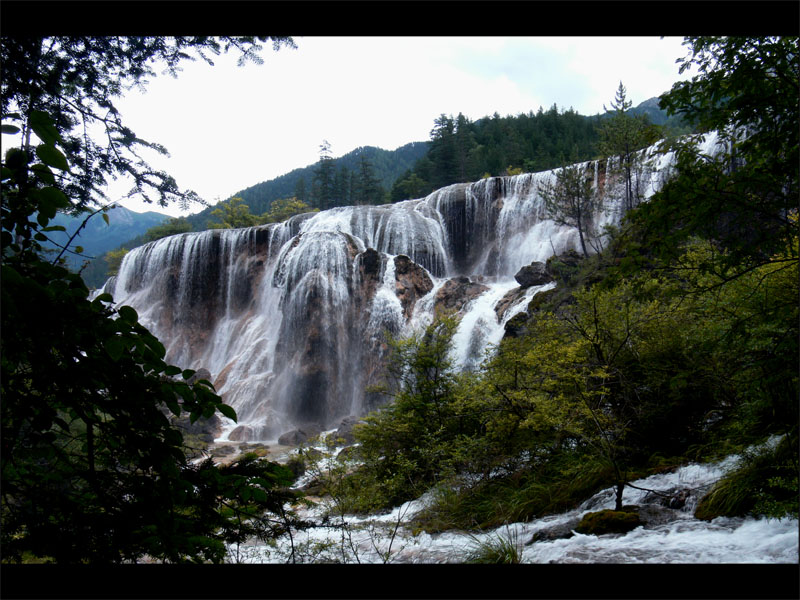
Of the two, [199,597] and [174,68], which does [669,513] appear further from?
[174,68]

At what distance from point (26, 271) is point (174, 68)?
180 centimetres

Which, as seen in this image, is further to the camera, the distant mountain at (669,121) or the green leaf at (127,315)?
the distant mountain at (669,121)

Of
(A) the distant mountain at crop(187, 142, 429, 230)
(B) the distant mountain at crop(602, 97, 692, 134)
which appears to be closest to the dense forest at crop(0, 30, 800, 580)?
(B) the distant mountain at crop(602, 97, 692, 134)

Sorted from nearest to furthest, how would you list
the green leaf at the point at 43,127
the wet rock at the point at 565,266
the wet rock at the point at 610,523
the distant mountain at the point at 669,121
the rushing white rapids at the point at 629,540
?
the green leaf at the point at 43,127 < the rushing white rapids at the point at 629,540 < the distant mountain at the point at 669,121 < the wet rock at the point at 610,523 < the wet rock at the point at 565,266

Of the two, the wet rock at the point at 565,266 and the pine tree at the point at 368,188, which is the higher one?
the pine tree at the point at 368,188

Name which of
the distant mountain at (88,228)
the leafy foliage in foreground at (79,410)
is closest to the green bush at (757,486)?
the leafy foliage in foreground at (79,410)

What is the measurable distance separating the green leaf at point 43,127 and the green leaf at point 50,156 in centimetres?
2

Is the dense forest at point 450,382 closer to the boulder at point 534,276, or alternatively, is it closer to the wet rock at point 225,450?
the wet rock at point 225,450

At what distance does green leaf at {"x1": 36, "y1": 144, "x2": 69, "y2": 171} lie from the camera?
1331mm

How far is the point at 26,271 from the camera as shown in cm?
152

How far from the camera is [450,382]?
22.8 feet

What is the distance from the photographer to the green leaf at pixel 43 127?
1299 millimetres

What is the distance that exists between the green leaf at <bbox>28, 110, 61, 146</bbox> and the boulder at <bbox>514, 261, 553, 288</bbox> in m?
16.6

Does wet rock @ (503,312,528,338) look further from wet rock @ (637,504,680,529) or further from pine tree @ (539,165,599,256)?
wet rock @ (637,504,680,529)
